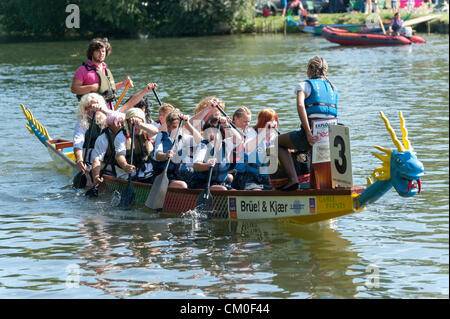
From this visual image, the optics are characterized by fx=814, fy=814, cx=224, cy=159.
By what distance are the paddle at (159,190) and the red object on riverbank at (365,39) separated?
2582cm

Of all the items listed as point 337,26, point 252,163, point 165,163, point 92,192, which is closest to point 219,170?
point 252,163

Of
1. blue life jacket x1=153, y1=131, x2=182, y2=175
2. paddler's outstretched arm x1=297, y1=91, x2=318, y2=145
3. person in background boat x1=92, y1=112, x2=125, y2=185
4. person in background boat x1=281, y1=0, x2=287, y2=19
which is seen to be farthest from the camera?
person in background boat x1=281, y1=0, x2=287, y2=19

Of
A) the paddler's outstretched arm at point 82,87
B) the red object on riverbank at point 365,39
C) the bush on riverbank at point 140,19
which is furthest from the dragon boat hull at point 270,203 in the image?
the bush on riverbank at point 140,19

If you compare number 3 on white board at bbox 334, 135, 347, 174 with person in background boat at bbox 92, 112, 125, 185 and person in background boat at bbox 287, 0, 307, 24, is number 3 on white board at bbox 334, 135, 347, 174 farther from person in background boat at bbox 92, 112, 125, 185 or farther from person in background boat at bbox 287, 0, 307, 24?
person in background boat at bbox 287, 0, 307, 24

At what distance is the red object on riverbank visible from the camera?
114 ft

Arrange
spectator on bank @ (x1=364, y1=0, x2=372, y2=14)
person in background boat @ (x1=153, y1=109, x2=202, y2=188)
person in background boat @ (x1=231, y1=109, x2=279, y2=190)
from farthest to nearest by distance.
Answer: spectator on bank @ (x1=364, y1=0, x2=372, y2=14) → person in background boat @ (x1=153, y1=109, x2=202, y2=188) → person in background boat @ (x1=231, y1=109, x2=279, y2=190)

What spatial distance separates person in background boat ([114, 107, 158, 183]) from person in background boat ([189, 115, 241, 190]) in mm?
961

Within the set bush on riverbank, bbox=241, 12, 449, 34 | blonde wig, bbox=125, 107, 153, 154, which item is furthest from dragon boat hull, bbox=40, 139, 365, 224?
bush on riverbank, bbox=241, 12, 449, 34

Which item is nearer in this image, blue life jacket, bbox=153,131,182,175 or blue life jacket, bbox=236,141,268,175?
blue life jacket, bbox=236,141,268,175

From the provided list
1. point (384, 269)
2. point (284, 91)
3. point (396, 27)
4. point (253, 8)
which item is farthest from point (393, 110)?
point (253, 8)
